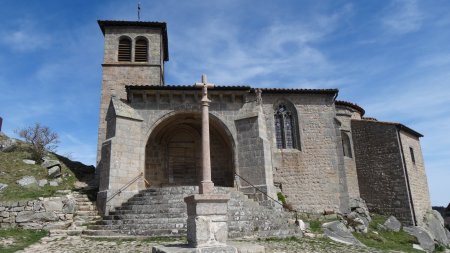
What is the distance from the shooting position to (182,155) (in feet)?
59.2

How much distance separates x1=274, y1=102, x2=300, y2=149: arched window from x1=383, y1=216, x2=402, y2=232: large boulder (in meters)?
6.20

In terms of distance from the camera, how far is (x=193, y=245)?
21.5 ft

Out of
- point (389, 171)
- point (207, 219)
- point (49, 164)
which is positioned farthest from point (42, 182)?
point (389, 171)

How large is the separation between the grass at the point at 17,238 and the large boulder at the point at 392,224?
16.3 metres

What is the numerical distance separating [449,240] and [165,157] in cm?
1890

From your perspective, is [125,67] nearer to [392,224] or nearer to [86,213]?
[86,213]

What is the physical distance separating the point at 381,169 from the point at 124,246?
54.2ft

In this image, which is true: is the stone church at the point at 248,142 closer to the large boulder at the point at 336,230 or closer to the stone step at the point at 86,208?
the stone step at the point at 86,208

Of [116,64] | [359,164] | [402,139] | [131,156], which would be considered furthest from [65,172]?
[402,139]

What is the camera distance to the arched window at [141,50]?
20.4m

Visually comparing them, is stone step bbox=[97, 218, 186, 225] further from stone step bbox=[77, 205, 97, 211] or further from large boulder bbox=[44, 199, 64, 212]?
large boulder bbox=[44, 199, 64, 212]

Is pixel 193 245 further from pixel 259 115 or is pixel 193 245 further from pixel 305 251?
pixel 259 115

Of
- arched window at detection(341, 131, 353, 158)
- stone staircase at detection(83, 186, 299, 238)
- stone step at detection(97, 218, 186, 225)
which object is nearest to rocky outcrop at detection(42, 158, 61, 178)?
stone staircase at detection(83, 186, 299, 238)

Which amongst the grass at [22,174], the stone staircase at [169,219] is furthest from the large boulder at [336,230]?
the grass at [22,174]
